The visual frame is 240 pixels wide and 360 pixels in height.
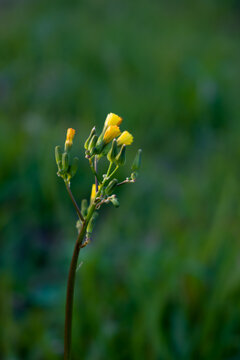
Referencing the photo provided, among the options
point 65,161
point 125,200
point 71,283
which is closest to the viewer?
point 71,283

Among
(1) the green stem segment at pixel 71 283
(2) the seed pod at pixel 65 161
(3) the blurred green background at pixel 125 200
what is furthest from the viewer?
(3) the blurred green background at pixel 125 200

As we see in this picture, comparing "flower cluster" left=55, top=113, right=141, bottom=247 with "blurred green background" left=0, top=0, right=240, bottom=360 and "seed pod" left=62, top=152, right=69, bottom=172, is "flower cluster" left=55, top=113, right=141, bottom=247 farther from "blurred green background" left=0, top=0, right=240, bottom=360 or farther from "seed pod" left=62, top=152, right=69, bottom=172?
"blurred green background" left=0, top=0, right=240, bottom=360

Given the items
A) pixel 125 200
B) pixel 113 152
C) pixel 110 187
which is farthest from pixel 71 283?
pixel 125 200

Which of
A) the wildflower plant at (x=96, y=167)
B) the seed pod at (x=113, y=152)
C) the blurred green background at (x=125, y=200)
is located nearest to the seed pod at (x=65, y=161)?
the wildflower plant at (x=96, y=167)

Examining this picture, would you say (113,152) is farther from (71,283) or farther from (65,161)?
→ (71,283)

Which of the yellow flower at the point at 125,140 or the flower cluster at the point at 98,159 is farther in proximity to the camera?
the yellow flower at the point at 125,140

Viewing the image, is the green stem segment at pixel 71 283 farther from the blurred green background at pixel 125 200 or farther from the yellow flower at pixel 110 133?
the blurred green background at pixel 125 200

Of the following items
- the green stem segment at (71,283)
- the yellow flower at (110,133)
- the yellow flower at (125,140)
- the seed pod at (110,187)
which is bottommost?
→ the green stem segment at (71,283)

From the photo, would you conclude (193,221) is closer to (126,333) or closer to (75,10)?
(126,333)

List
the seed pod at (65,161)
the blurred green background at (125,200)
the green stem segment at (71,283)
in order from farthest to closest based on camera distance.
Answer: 1. the blurred green background at (125,200)
2. the seed pod at (65,161)
3. the green stem segment at (71,283)
